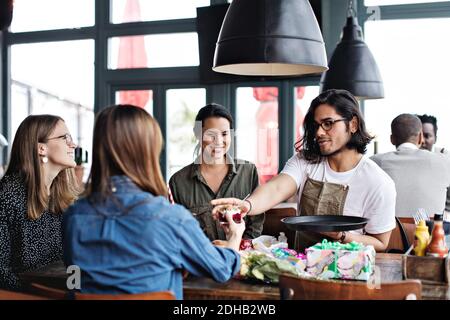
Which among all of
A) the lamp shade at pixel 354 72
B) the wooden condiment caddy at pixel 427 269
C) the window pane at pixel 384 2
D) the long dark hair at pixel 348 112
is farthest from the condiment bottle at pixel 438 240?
the window pane at pixel 384 2

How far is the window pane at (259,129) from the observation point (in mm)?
6719

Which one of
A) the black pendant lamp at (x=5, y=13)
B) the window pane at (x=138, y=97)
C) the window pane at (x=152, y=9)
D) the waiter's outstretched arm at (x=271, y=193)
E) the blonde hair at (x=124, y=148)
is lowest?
the waiter's outstretched arm at (x=271, y=193)

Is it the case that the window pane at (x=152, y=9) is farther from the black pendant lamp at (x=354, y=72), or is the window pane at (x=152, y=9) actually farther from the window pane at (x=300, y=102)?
the black pendant lamp at (x=354, y=72)

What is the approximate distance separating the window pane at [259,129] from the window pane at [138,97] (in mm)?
1187

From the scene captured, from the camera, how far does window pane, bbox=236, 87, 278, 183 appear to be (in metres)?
6.72

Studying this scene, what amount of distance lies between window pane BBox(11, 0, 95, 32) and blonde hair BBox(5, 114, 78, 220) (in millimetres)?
4983

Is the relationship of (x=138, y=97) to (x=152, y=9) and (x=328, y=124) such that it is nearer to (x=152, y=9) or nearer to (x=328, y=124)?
(x=152, y=9)

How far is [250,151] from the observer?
676cm

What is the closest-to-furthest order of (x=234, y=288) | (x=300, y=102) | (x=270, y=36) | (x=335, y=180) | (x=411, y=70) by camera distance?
(x=234, y=288), (x=270, y=36), (x=335, y=180), (x=411, y=70), (x=300, y=102)

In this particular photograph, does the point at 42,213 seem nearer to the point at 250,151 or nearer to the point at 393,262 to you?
the point at 393,262

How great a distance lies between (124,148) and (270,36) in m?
1.06

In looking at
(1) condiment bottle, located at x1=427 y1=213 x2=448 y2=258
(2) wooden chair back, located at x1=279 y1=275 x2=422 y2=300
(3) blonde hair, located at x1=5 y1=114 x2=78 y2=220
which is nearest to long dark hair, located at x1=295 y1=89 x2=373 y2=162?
(1) condiment bottle, located at x1=427 y1=213 x2=448 y2=258

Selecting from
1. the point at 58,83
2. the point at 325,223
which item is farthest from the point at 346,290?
the point at 58,83

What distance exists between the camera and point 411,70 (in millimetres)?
6145
